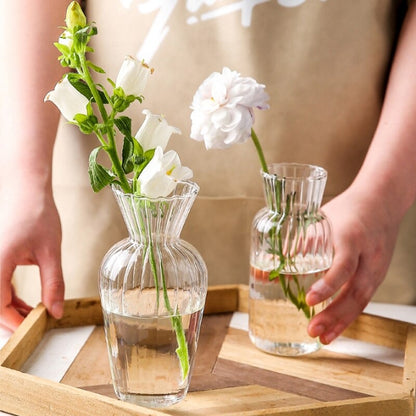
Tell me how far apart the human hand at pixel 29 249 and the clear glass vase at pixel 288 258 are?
0.24 m

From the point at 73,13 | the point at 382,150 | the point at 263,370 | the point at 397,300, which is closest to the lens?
the point at 73,13

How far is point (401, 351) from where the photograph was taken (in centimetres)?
94

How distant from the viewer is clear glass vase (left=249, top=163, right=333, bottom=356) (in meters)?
0.89

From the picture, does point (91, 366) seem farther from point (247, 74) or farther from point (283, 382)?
point (247, 74)

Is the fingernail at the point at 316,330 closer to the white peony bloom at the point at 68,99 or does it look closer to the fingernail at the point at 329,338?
the fingernail at the point at 329,338

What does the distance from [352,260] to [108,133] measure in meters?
0.37

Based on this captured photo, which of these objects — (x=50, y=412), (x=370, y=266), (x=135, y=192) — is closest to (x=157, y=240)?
(x=135, y=192)

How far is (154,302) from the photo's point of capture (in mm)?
747

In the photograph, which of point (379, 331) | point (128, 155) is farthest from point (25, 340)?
point (379, 331)

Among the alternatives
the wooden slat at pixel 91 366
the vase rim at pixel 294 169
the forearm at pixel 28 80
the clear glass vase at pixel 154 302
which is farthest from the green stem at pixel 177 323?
the forearm at pixel 28 80

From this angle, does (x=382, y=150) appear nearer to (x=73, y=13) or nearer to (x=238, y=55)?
(x=238, y=55)

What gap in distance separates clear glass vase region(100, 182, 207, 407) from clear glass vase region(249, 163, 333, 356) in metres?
0.14

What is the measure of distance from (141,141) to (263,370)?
31 cm

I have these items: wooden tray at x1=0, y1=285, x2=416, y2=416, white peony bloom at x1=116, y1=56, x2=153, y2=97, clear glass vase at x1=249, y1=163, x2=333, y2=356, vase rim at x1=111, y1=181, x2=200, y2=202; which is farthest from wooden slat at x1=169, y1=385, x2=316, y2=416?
white peony bloom at x1=116, y1=56, x2=153, y2=97
